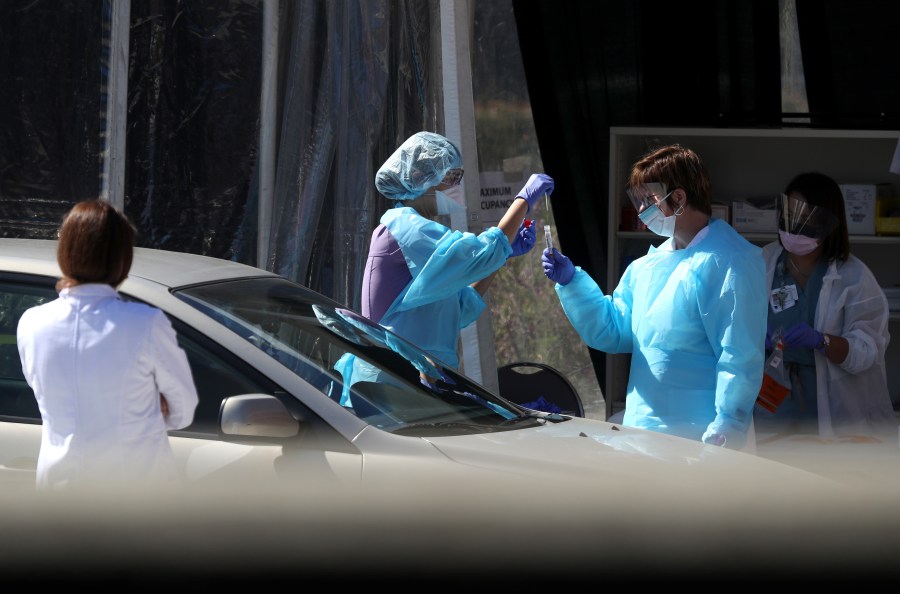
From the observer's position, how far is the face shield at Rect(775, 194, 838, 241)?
441 centimetres

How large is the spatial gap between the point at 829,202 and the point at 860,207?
1.74 m

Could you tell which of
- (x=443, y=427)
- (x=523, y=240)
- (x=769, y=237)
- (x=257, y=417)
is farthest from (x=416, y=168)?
(x=769, y=237)

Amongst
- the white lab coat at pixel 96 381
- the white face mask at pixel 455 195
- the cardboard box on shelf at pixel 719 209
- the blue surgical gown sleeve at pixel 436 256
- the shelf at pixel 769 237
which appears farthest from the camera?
the cardboard box on shelf at pixel 719 209

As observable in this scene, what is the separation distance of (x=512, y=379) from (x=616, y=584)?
462cm

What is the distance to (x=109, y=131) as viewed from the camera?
5.47 m

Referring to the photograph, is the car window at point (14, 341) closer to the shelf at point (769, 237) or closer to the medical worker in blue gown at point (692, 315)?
the medical worker in blue gown at point (692, 315)

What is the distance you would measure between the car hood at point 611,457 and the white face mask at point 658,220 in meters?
0.72

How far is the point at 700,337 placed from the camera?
3.49 m

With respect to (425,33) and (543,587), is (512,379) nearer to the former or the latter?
(425,33)

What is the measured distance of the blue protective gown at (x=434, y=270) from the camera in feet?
12.8

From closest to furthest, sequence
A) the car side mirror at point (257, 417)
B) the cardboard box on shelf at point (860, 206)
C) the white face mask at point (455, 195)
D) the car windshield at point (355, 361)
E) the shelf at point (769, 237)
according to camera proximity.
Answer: the car side mirror at point (257, 417), the car windshield at point (355, 361), the white face mask at point (455, 195), the shelf at point (769, 237), the cardboard box on shelf at point (860, 206)

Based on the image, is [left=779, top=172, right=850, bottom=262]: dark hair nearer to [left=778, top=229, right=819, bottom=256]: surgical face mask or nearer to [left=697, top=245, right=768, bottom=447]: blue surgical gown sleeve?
[left=778, top=229, right=819, bottom=256]: surgical face mask

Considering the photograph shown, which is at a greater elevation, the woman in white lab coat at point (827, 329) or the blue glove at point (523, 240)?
the blue glove at point (523, 240)

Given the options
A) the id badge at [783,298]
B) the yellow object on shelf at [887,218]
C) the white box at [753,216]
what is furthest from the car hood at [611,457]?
the yellow object on shelf at [887,218]
